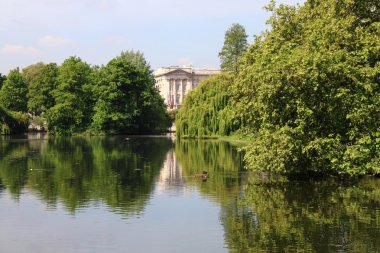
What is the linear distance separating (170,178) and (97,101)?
234 feet

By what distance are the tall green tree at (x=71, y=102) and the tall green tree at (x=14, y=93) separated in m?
11.8

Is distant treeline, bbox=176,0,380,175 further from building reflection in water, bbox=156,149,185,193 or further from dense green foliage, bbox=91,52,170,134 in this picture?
dense green foliage, bbox=91,52,170,134

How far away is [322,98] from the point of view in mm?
31703

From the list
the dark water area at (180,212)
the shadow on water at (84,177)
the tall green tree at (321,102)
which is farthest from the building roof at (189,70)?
the tall green tree at (321,102)

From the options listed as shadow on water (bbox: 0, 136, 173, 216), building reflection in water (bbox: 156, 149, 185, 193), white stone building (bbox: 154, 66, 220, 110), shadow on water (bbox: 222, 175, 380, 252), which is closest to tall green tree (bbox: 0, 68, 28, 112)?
shadow on water (bbox: 0, 136, 173, 216)

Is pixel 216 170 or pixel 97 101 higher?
pixel 97 101

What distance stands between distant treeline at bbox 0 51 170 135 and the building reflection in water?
55990mm

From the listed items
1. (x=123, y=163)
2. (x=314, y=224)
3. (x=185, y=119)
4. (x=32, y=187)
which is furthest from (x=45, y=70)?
(x=314, y=224)

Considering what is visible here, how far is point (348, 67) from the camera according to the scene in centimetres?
3080

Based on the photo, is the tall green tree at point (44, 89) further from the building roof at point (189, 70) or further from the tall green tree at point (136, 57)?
the building roof at point (189, 70)

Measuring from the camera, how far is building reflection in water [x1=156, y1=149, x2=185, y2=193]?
1230 inches

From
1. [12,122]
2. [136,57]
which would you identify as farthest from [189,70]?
[12,122]

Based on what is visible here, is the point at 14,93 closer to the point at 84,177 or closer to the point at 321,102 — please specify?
the point at 84,177

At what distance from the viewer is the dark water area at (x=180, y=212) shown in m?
18.8
